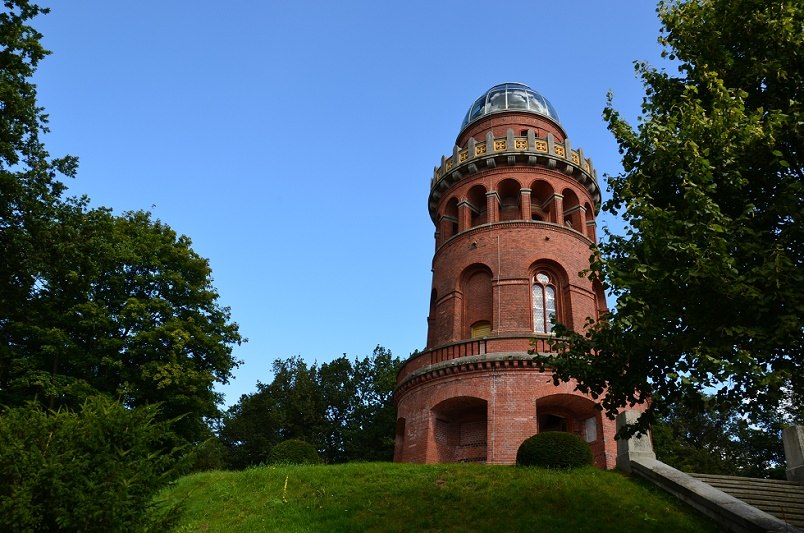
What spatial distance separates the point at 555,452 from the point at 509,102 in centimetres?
1901

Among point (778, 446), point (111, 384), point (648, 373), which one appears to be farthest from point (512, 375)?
point (778, 446)

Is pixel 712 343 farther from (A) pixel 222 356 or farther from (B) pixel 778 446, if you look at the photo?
(B) pixel 778 446

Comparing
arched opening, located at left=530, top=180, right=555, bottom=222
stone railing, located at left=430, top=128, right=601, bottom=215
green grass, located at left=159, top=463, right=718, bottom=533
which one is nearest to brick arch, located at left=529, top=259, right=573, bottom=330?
arched opening, located at left=530, top=180, right=555, bottom=222

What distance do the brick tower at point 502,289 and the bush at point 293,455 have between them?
11.3ft

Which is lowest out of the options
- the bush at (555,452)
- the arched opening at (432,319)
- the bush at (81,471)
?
the bush at (81,471)

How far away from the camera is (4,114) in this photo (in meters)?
14.6

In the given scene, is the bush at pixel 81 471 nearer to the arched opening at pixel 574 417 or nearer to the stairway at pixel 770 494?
the stairway at pixel 770 494

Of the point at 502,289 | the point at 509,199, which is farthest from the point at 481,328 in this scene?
the point at 509,199

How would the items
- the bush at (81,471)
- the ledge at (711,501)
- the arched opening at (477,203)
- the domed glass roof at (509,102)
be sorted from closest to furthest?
1. the bush at (81,471)
2. the ledge at (711,501)
3. the arched opening at (477,203)
4. the domed glass roof at (509,102)

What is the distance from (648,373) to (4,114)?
14.8 metres

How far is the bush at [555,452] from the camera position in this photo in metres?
16.8

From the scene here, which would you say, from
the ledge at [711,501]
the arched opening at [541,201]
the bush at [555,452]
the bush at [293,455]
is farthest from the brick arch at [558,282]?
the bush at [293,455]

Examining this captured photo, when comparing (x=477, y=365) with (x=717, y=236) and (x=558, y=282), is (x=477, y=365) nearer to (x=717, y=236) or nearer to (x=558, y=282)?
(x=558, y=282)

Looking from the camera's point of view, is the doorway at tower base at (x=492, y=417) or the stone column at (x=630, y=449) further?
the doorway at tower base at (x=492, y=417)
